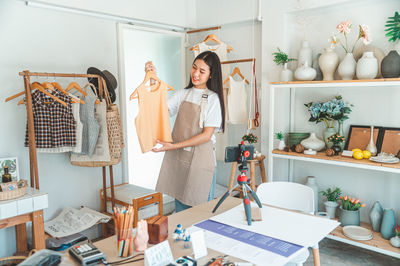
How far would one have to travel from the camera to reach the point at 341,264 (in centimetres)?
284

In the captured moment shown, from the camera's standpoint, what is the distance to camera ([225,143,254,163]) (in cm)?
180

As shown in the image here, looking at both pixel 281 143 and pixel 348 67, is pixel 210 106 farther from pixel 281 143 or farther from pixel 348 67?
pixel 348 67

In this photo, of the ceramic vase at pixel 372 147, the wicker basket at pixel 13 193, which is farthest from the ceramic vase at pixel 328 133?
the wicker basket at pixel 13 193

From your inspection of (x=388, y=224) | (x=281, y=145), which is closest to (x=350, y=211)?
(x=388, y=224)

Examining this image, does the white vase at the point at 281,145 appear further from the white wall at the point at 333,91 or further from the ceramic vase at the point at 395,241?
the ceramic vase at the point at 395,241

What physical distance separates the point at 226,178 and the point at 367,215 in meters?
1.68

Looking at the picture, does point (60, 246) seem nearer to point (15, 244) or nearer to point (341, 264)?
point (15, 244)

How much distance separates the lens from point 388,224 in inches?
110

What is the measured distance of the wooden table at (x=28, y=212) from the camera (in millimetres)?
2275

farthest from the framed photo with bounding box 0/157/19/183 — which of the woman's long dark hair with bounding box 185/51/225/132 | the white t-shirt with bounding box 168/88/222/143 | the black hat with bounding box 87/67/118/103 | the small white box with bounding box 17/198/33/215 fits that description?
the woman's long dark hair with bounding box 185/51/225/132

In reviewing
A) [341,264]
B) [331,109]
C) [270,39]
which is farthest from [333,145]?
[270,39]

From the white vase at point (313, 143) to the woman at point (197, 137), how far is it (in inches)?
45.1

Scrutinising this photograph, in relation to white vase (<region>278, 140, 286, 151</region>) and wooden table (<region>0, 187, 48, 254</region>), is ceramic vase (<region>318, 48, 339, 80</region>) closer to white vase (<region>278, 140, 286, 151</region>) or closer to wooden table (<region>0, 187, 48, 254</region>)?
white vase (<region>278, 140, 286, 151</region>)

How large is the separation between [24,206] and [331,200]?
8.88 ft
